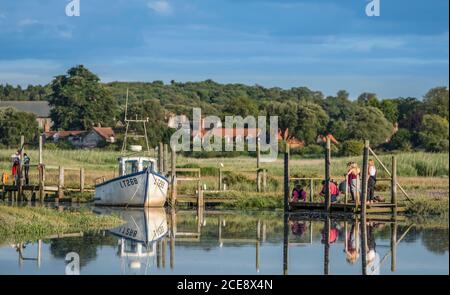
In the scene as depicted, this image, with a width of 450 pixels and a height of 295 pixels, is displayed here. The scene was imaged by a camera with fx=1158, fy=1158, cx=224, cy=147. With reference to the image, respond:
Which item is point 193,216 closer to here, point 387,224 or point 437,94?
point 387,224

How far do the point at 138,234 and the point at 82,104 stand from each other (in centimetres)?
8149

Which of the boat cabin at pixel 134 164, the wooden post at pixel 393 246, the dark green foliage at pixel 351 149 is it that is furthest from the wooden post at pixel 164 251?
the dark green foliage at pixel 351 149

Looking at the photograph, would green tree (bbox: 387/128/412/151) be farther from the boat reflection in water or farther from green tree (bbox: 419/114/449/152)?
the boat reflection in water

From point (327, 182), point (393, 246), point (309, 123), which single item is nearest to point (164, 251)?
point (393, 246)

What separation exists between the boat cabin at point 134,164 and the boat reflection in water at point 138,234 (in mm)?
2589

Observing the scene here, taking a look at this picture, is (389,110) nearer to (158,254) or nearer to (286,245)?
(286,245)

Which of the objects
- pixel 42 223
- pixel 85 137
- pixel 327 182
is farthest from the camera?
pixel 85 137

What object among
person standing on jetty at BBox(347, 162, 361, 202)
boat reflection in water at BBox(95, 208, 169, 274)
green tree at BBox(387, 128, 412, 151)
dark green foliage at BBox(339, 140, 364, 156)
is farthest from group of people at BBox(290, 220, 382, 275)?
green tree at BBox(387, 128, 412, 151)

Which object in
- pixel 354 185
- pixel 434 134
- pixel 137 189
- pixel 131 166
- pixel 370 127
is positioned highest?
pixel 370 127

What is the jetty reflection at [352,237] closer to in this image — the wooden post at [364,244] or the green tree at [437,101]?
the wooden post at [364,244]

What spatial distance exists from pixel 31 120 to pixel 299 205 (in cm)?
6475

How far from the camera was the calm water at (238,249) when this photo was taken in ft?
87.4

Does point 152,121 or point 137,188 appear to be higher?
point 152,121

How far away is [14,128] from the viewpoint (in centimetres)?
9794
